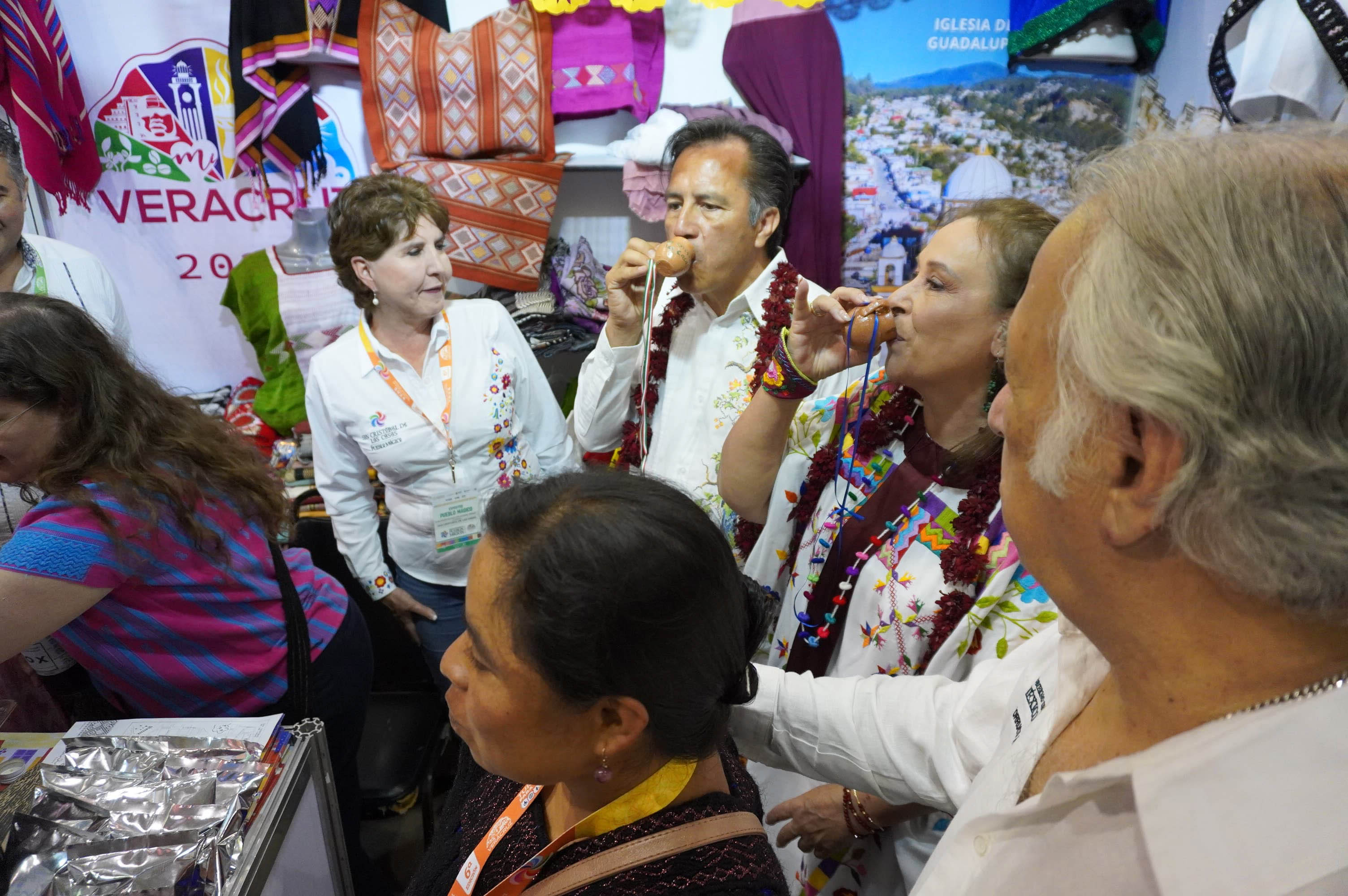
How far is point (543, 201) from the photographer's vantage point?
3.42m

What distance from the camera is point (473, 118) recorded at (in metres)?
3.33

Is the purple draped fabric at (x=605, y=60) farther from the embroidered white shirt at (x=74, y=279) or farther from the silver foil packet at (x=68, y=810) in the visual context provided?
the silver foil packet at (x=68, y=810)

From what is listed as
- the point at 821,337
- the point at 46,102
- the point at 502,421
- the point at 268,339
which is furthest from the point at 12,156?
the point at 821,337

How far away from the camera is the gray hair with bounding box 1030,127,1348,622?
0.54 metres

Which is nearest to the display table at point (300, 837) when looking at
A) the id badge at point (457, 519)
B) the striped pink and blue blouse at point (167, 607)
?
the striped pink and blue blouse at point (167, 607)

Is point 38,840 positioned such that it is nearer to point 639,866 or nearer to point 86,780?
point 86,780

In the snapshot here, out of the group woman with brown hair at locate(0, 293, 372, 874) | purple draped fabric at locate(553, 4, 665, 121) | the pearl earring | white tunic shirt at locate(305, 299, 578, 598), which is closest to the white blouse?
the pearl earring

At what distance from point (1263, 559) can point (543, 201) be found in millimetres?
3238

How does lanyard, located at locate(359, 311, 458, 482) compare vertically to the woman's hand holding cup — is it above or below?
below

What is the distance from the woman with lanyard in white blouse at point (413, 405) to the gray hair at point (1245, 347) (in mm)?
2012

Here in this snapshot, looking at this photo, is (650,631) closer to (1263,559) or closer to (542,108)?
(1263,559)

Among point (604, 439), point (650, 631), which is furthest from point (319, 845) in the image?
point (604, 439)

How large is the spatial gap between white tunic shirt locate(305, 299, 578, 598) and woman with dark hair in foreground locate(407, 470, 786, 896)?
1262 millimetres

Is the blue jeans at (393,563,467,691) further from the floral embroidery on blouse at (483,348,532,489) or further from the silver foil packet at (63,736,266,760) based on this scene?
the silver foil packet at (63,736,266,760)
